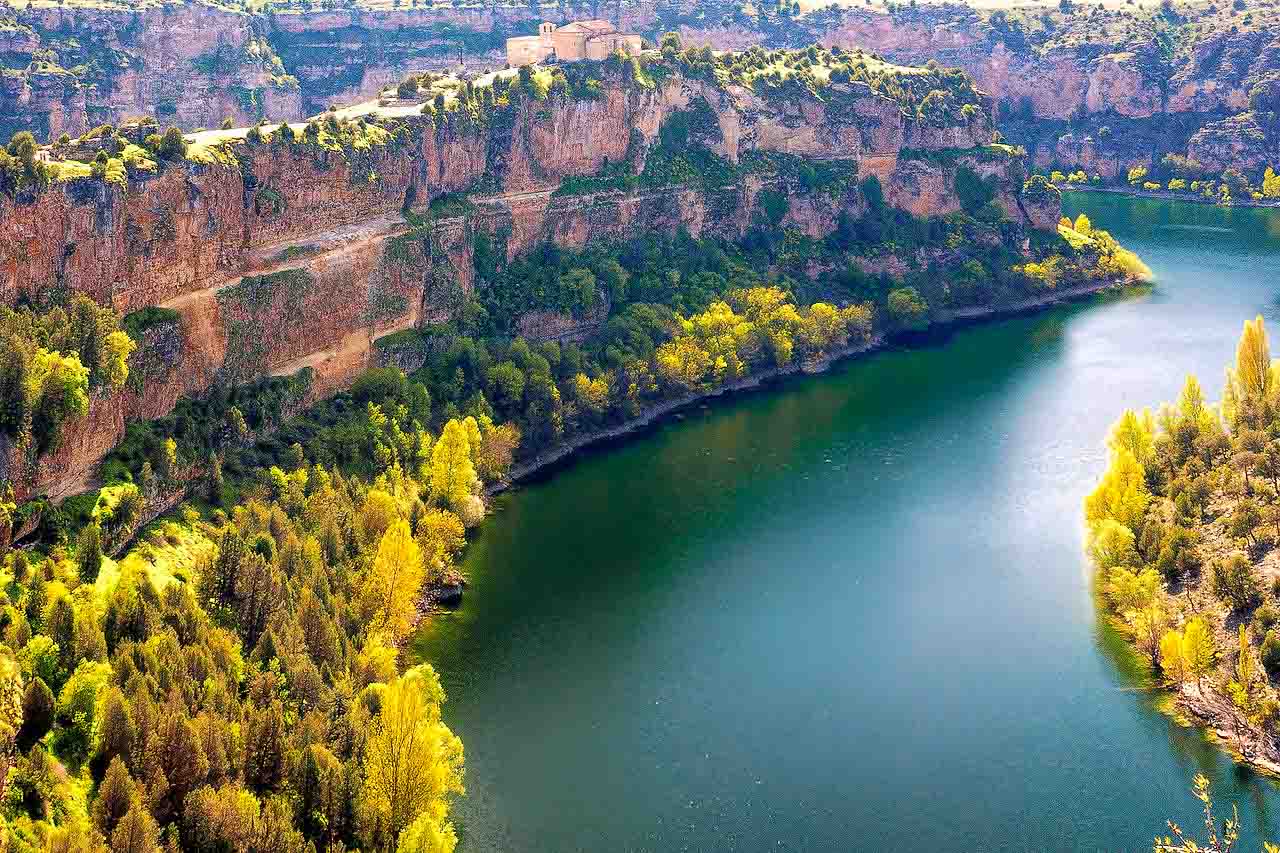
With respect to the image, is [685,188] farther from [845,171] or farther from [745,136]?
[845,171]

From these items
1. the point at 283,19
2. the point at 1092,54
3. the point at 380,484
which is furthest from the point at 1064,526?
the point at 1092,54

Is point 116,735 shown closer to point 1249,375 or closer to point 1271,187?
point 1249,375

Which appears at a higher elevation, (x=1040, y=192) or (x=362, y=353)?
(x=1040, y=192)

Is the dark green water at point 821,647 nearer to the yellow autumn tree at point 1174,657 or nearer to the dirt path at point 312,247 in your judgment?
the yellow autumn tree at point 1174,657

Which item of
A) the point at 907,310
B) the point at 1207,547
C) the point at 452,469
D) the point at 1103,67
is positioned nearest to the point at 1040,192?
the point at 907,310

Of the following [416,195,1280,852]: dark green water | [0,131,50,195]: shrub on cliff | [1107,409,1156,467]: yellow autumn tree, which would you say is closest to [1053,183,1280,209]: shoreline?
[416,195,1280,852]: dark green water

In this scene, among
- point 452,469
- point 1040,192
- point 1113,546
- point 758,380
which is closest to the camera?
point 1113,546

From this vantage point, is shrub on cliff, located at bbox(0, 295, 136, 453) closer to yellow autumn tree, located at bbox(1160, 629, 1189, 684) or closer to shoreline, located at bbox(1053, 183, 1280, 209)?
yellow autumn tree, located at bbox(1160, 629, 1189, 684)
